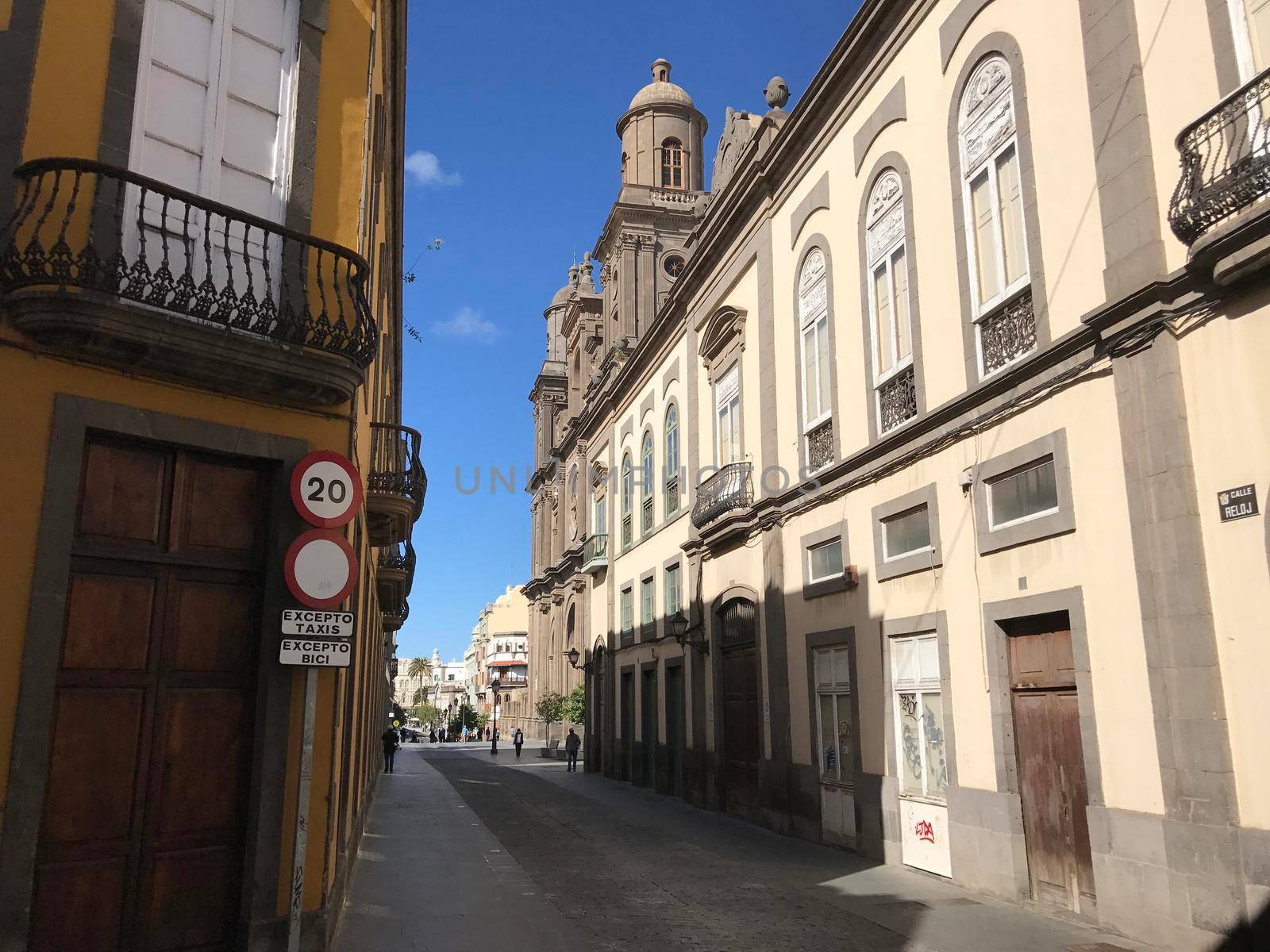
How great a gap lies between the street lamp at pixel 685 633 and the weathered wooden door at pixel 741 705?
2.94 ft

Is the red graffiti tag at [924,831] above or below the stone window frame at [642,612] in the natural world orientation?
below

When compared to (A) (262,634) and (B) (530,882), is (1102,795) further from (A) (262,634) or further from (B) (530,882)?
(A) (262,634)

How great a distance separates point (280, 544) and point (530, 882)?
6.72 m

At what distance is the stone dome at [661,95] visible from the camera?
37.9 metres

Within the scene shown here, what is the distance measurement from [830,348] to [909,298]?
2395 mm

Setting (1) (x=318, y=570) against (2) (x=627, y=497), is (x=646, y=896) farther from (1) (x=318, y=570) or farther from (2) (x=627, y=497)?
(2) (x=627, y=497)

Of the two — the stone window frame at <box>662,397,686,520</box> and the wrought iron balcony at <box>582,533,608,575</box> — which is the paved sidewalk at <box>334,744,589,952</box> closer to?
the stone window frame at <box>662,397,686,520</box>

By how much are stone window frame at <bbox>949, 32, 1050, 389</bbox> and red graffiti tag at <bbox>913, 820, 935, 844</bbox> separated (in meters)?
5.43

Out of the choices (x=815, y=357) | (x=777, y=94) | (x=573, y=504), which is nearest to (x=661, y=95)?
(x=573, y=504)

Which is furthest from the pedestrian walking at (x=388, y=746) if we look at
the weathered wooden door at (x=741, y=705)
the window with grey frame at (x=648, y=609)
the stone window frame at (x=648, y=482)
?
the weathered wooden door at (x=741, y=705)

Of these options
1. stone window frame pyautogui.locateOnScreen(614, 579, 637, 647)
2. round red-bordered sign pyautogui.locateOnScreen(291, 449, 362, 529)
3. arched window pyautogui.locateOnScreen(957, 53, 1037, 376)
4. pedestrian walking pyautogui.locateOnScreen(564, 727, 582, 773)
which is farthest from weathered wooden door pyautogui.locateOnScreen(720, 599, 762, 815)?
pedestrian walking pyautogui.locateOnScreen(564, 727, 582, 773)

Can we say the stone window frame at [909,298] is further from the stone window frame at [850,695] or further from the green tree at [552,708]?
the green tree at [552,708]

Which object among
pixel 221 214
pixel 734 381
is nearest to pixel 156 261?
pixel 221 214

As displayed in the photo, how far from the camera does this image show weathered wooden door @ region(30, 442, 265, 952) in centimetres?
548
